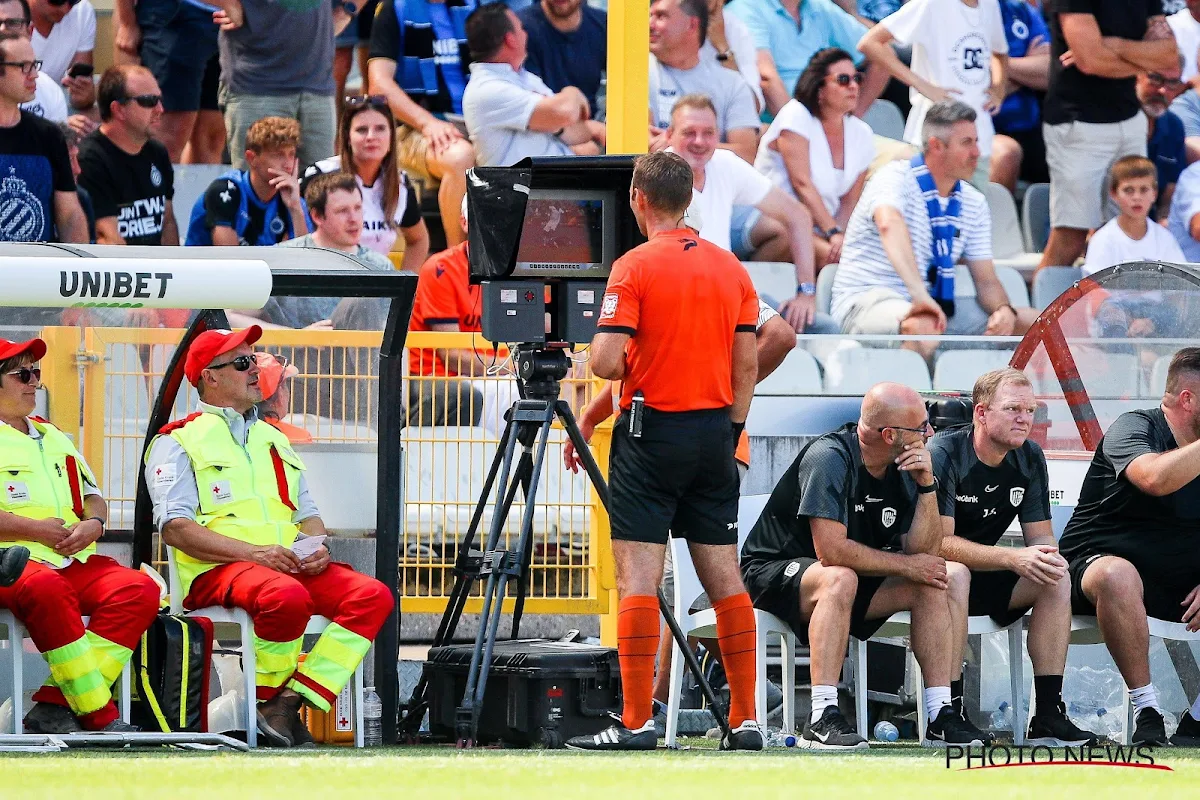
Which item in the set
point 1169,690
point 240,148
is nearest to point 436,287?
point 240,148

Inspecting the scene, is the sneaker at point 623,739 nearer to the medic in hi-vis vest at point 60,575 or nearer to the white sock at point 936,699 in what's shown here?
the white sock at point 936,699

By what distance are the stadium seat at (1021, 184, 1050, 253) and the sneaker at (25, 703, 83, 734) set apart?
24.7 ft

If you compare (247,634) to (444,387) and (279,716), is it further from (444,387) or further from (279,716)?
(444,387)

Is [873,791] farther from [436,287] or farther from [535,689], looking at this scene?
[436,287]

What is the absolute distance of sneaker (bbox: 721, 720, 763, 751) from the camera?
6316 millimetres

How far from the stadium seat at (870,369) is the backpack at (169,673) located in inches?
170

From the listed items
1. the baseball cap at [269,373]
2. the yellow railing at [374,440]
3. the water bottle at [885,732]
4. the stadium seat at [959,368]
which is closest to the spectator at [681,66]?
the stadium seat at [959,368]

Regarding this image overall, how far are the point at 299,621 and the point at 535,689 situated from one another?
0.85m

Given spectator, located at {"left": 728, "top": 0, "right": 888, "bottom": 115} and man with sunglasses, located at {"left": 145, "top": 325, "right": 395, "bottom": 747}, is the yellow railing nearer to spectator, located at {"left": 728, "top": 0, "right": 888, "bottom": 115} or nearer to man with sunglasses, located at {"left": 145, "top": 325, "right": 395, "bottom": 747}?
man with sunglasses, located at {"left": 145, "top": 325, "right": 395, "bottom": 747}

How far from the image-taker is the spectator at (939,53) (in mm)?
11781

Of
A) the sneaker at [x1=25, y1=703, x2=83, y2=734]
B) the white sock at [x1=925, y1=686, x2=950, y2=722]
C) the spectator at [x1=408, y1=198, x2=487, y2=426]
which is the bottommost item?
the sneaker at [x1=25, y1=703, x2=83, y2=734]

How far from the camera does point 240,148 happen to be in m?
10.4

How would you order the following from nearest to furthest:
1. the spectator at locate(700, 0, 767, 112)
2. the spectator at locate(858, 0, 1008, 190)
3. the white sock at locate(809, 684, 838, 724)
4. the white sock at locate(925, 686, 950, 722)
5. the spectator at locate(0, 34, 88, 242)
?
the white sock at locate(809, 684, 838, 724)
the white sock at locate(925, 686, 950, 722)
the spectator at locate(0, 34, 88, 242)
the spectator at locate(700, 0, 767, 112)
the spectator at locate(858, 0, 1008, 190)

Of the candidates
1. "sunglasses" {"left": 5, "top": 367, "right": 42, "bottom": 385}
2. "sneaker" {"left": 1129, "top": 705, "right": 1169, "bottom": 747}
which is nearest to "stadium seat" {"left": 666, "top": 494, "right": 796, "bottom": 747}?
"sneaker" {"left": 1129, "top": 705, "right": 1169, "bottom": 747}
